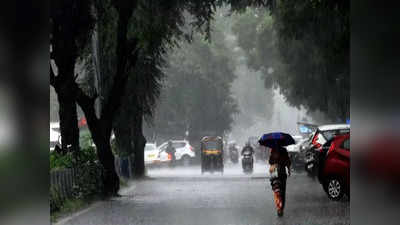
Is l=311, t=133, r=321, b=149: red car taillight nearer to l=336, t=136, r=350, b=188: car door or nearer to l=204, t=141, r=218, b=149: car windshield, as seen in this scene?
l=336, t=136, r=350, b=188: car door

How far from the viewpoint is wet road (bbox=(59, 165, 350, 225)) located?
19281 mm

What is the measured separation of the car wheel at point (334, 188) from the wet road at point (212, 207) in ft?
0.61

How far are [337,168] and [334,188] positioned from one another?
1328mm

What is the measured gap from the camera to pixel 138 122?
128 ft

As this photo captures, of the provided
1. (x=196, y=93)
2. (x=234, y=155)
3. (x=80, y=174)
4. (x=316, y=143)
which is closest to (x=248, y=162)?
A: (x=316, y=143)

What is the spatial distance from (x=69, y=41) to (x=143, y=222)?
8.85 m

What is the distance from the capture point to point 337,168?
21.9 meters

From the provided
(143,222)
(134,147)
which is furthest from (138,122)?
(143,222)

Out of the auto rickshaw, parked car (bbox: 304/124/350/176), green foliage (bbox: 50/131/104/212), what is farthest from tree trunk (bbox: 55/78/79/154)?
the auto rickshaw

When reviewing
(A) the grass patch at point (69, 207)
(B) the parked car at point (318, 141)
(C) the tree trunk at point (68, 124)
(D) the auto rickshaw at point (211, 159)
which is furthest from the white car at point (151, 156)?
(A) the grass patch at point (69, 207)

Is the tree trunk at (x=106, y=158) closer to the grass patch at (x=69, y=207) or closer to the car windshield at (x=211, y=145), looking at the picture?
the grass patch at (x=69, y=207)

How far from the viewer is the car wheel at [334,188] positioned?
2267cm

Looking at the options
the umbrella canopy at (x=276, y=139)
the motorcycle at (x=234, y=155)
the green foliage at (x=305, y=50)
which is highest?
the green foliage at (x=305, y=50)

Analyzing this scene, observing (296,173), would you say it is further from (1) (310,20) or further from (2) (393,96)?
(2) (393,96)
